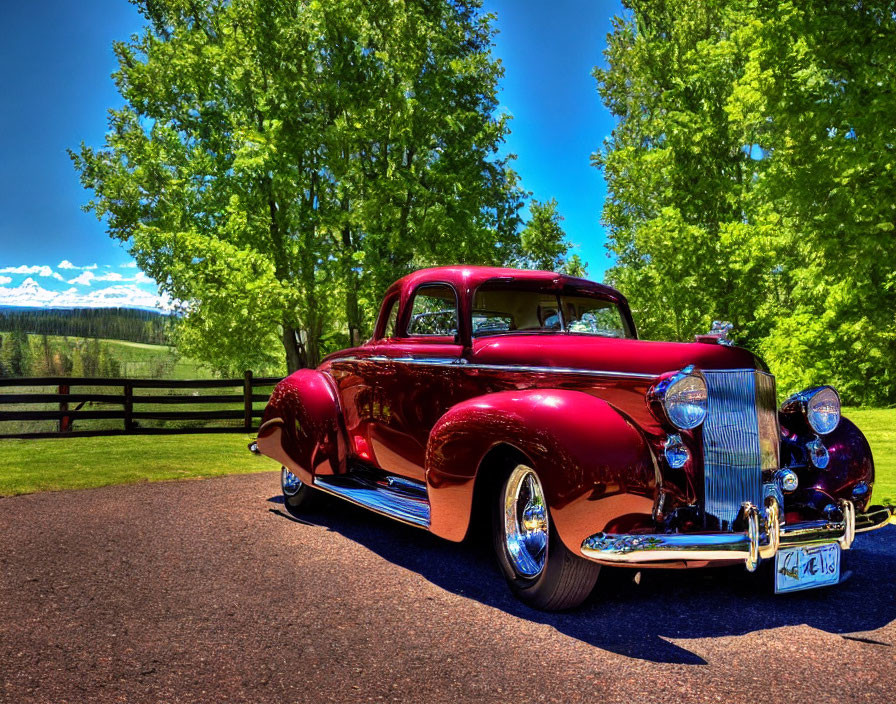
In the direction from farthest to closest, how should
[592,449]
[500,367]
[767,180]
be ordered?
[767,180]
[500,367]
[592,449]

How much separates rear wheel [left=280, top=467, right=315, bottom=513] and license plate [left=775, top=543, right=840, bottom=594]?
4062 mm

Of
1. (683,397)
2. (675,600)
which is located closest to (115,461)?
(675,600)

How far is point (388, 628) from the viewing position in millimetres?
3639

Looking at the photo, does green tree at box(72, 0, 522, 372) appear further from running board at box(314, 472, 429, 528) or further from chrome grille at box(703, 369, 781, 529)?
chrome grille at box(703, 369, 781, 529)

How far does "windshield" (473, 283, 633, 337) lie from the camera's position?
17.0ft

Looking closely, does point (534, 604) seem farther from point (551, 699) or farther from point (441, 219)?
point (441, 219)

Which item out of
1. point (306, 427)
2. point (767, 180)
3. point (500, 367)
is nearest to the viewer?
point (500, 367)

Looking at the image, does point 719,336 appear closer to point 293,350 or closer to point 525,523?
point 525,523

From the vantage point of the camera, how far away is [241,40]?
59.9 feet

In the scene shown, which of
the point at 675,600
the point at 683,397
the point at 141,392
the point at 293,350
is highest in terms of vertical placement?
the point at 293,350

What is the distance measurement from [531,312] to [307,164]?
1487 cm

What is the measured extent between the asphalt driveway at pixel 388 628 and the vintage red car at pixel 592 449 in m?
0.36

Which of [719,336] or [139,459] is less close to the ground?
[719,336]

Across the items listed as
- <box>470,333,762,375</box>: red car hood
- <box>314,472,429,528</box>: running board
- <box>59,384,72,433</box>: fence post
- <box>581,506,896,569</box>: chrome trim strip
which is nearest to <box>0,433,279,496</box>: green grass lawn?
<box>59,384,72,433</box>: fence post
